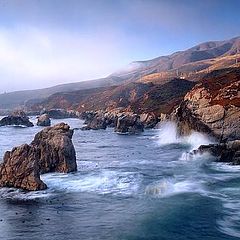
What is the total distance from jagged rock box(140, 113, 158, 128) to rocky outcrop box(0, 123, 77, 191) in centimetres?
9171

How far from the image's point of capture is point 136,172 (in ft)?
183

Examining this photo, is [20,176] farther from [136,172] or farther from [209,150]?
[209,150]

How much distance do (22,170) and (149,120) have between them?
111 metres

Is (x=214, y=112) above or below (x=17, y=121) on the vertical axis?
above

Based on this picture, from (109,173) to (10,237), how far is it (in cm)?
2414

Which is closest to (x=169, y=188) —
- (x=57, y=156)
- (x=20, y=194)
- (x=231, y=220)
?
(x=231, y=220)

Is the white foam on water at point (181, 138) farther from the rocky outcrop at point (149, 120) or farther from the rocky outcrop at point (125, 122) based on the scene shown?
the rocky outcrop at point (149, 120)

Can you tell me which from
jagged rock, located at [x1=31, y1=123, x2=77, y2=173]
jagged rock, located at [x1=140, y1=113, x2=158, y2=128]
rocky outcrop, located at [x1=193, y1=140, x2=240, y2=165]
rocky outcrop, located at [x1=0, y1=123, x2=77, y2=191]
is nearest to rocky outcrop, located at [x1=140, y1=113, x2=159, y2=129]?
jagged rock, located at [x1=140, y1=113, x2=158, y2=128]

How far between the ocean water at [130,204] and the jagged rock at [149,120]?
A: 88.5m

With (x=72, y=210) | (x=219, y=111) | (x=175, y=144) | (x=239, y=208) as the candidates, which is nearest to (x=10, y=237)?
(x=72, y=210)

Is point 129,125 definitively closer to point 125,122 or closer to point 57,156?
point 125,122

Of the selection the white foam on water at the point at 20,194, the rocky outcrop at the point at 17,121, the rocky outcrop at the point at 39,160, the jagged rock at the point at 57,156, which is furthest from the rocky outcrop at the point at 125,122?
the white foam on water at the point at 20,194

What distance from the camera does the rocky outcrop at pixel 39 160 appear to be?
45.3 metres

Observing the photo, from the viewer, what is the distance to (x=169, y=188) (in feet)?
149
